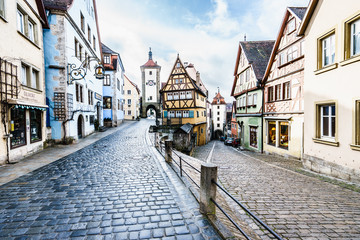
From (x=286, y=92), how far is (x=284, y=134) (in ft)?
10.5

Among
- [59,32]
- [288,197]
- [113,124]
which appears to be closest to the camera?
[288,197]

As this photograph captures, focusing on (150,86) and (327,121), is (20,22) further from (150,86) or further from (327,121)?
(150,86)

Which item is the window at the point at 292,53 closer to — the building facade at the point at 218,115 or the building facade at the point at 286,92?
the building facade at the point at 286,92

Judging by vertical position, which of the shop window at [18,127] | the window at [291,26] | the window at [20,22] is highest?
the window at [291,26]

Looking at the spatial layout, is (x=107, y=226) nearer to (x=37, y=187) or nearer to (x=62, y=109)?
(x=37, y=187)

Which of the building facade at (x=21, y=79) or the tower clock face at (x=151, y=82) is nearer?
the building facade at (x=21, y=79)

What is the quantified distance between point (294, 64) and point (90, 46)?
18022mm

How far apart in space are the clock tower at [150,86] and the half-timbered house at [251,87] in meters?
25.2

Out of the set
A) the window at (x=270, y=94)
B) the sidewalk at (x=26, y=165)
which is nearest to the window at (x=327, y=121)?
the window at (x=270, y=94)

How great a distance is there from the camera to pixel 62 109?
12.1m

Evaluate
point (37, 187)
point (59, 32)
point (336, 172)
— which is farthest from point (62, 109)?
point (336, 172)

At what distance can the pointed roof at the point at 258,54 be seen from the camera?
1725cm

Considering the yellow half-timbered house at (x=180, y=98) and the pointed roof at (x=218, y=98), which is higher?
the pointed roof at (x=218, y=98)

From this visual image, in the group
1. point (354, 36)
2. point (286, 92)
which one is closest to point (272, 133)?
point (286, 92)
